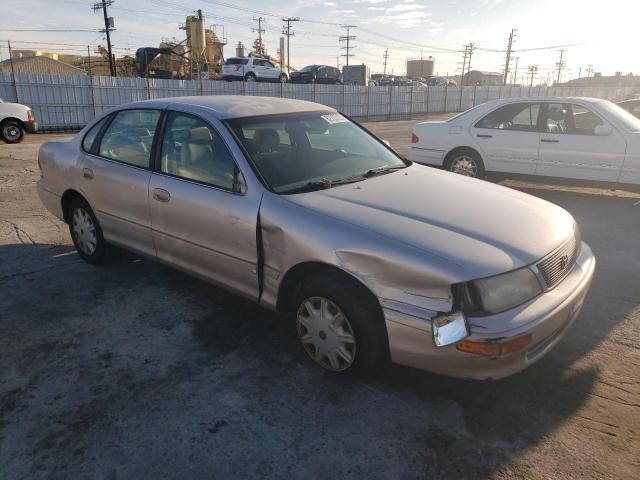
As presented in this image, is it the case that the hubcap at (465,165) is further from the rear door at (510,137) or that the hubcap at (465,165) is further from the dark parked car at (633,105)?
the dark parked car at (633,105)

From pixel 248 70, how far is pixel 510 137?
2987 cm

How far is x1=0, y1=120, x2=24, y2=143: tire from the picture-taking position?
1396cm

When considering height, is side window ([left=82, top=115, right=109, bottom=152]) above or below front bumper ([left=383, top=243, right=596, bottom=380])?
above

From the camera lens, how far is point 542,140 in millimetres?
7324

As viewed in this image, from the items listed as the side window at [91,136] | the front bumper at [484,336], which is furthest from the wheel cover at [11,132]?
the front bumper at [484,336]

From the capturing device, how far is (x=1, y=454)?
7.76 ft

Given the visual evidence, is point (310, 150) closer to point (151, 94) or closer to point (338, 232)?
point (338, 232)

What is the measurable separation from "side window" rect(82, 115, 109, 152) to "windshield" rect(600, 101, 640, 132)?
645 cm

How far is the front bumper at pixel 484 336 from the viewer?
2406 mm

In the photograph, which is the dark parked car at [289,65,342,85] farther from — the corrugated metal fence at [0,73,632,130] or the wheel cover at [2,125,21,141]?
the wheel cover at [2,125,21,141]

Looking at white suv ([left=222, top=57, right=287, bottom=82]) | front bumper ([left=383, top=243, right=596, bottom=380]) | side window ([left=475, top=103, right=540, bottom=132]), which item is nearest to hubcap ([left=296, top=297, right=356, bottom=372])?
front bumper ([left=383, top=243, right=596, bottom=380])

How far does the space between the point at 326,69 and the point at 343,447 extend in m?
41.3

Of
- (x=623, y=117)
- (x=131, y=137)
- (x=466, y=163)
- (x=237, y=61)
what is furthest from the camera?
(x=237, y=61)

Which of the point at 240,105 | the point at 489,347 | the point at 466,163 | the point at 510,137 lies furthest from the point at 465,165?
the point at 489,347
